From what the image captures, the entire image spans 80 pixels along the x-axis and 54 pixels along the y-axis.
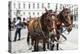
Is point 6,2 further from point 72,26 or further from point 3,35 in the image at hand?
point 72,26

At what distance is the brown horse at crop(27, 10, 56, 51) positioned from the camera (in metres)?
1.41

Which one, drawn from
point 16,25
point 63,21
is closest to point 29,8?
point 16,25

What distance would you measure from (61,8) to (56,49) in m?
0.35

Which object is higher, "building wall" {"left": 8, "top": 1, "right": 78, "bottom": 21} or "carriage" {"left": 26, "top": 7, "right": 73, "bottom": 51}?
"building wall" {"left": 8, "top": 1, "right": 78, "bottom": 21}

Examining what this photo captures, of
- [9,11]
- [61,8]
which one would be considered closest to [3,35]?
[9,11]

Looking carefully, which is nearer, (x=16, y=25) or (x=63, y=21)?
(x=16, y=25)

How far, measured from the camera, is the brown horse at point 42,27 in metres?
1.41

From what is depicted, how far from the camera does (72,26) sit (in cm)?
151

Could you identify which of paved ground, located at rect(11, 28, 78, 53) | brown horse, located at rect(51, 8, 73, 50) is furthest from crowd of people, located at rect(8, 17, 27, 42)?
brown horse, located at rect(51, 8, 73, 50)

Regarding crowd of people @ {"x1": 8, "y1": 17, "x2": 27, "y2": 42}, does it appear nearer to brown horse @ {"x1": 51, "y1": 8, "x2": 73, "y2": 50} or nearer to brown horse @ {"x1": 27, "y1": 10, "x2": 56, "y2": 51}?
brown horse @ {"x1": 27, "y1": 10, "x2": 56, "y2": 51}

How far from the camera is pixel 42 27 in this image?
1432 mm

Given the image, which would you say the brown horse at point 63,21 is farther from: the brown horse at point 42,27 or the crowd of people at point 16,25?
the crowd of people at point 16,25

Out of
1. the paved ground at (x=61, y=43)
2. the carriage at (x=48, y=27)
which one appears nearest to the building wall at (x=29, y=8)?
the carriage at (x=48, y=27)

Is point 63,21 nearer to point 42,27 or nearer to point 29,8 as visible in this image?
point 42,27
